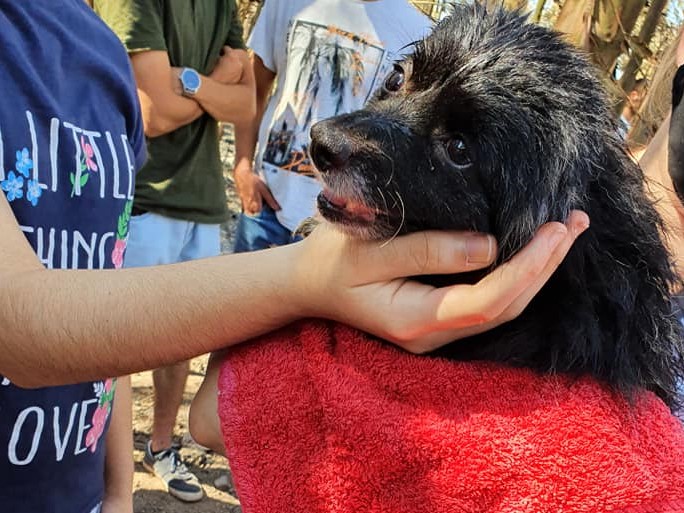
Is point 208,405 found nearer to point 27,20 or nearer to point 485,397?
point 485,397

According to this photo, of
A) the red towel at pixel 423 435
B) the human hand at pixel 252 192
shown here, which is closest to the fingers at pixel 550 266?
the red towel at pixel 423 435

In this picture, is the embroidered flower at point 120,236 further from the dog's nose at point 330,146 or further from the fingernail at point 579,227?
the fingernail at point 579,227

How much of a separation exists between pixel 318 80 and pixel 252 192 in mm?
604

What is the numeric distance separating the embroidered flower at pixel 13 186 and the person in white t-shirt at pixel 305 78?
177cm

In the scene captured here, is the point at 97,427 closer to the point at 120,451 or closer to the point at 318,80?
the point at 120,451

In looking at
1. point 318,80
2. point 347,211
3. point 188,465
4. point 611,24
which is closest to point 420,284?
point 347,211

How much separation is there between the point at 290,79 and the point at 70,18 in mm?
1749

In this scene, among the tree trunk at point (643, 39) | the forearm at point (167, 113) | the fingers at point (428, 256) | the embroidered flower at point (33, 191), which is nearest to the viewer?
the fingers at point (428, 256)

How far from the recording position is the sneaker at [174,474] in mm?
3205

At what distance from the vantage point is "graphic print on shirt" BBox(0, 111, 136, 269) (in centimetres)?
104

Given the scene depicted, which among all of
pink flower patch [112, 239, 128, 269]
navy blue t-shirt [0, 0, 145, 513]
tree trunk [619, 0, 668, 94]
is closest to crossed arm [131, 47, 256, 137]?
navy blue t-shirt [0, 0, 145, 513]

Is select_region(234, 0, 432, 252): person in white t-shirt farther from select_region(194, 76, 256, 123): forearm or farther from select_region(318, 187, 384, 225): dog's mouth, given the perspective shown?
select_region(318, 187, 384, 225): dog's mouth

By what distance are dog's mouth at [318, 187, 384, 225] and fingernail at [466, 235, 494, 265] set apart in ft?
0.53

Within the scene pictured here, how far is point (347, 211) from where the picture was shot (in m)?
1.07
